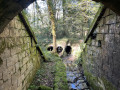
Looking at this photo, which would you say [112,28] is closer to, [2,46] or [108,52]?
[108,52]

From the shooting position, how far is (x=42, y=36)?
13.9 meters

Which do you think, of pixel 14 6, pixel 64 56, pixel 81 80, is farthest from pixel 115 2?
pixel 64 56

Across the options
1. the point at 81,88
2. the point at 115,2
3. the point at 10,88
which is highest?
the point at 115,2

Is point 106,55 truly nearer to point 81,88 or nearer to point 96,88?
point 96,88

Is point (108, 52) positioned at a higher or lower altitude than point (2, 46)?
lower

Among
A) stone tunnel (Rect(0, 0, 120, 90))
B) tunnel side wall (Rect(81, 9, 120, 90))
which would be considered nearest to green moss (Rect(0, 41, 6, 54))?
stone tunnel (Rect(0, 0, 120, 90))

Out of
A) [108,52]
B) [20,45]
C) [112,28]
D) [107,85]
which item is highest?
[112,28]

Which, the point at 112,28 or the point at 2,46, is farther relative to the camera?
the point at 112,28

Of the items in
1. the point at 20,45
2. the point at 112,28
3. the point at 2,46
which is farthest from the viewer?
the point at 20,45

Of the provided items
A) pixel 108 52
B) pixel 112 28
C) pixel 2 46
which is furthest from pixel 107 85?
pixel 2 46

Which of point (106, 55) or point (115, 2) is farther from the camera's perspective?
point (106, 55)

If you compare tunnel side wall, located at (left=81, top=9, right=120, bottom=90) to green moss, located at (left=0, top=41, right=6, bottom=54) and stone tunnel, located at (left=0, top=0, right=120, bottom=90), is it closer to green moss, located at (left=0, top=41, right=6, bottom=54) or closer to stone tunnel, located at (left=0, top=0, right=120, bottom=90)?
stone tunnel, located at (left=0, top=0, right=120, bottom=90)

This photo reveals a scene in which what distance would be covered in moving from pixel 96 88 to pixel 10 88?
134 inches

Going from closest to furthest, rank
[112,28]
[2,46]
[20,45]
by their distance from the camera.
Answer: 1. [2,46]
2. [112,28]
3. [20,45]
